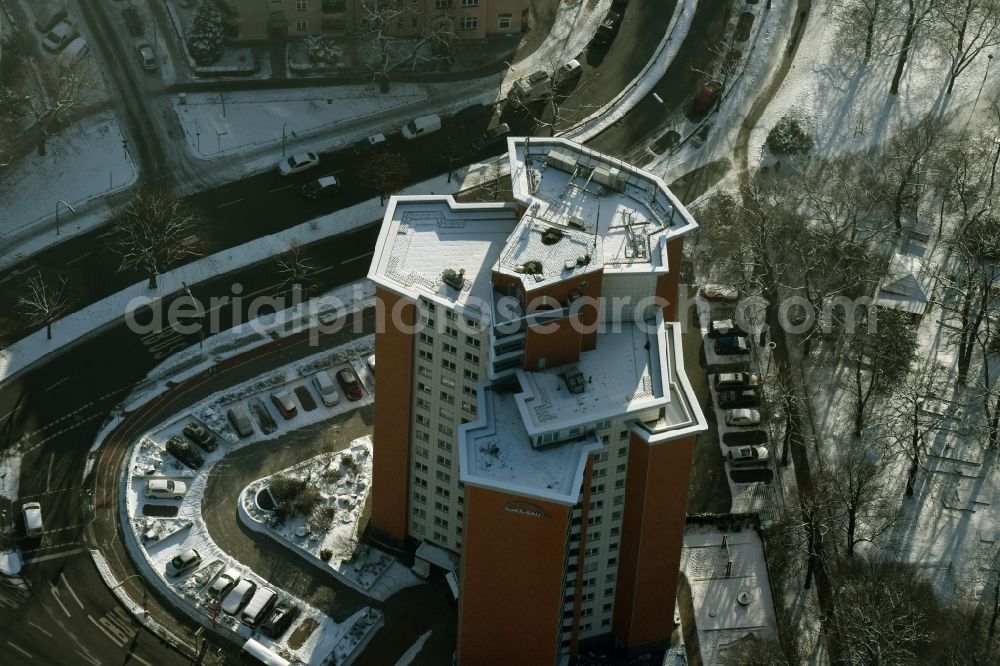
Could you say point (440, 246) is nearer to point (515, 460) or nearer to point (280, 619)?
point (515, 460)

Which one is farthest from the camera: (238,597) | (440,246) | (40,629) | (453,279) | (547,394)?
(238,597)

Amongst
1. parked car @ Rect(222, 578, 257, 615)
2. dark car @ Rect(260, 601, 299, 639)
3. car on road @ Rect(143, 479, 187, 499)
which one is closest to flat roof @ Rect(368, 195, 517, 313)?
parked car @ Rect(222, 578, 257, 615)

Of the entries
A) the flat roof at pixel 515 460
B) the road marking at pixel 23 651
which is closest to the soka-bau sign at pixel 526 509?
the flat roof at pixel 515 460

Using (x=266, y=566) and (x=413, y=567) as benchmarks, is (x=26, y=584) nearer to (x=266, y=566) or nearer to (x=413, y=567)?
(x=266, y=566)

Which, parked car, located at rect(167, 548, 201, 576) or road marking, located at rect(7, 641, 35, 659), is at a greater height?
parked car, located at rect(167, 548, 201, 576)

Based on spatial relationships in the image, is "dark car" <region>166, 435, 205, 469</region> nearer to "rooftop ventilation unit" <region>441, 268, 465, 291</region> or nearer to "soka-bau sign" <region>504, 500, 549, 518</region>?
"rooftop ventilation unit" <region>441, 268, 465, 291</region>

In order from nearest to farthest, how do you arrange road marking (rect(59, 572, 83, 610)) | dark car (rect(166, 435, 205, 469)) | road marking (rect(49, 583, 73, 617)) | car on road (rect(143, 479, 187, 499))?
1. road marking (rect(49, 583, 73, 617))
2. road marking (rect(59, 572, 83, 610))
3. car on road (rect(143, 479, 187, 499))
4. dark car (rect(166, 435, 205, 469))

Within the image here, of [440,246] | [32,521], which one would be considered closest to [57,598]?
[32,521]
